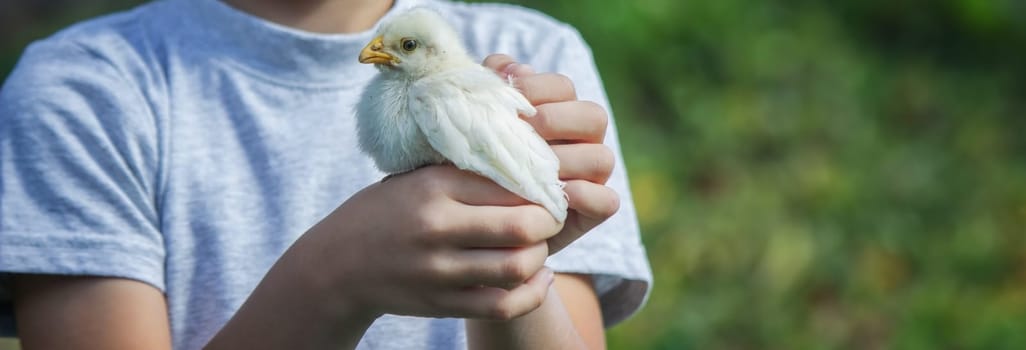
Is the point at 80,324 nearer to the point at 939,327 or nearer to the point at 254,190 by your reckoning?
the point at 254,190

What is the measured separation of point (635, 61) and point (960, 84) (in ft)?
3.44

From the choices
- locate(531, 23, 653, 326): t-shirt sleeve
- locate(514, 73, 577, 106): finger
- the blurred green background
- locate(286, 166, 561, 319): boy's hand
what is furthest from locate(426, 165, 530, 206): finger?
the blurred green background

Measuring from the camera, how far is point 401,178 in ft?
3.21

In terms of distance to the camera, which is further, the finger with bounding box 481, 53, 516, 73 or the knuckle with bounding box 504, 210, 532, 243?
the finger with bounding box 481, 53, 516, 73

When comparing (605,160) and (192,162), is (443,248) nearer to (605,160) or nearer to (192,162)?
(605,160)

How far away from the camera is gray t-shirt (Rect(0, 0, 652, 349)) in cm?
121

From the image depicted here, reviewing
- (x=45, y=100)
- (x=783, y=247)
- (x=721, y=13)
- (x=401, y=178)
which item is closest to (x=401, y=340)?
(x=401, y=178)

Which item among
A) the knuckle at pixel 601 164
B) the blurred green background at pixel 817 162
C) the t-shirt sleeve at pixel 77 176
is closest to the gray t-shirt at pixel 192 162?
the t-shirt sleeve at pixel 77 176

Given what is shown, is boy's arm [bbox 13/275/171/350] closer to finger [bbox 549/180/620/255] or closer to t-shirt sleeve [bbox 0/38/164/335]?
t-shirt sleeve [bbox 0/38/164/335]

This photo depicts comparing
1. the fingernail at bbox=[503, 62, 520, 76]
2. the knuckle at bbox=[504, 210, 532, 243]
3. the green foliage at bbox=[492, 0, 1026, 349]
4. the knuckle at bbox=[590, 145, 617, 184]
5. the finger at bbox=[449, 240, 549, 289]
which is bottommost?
the green foliage at bbox=[492, 0, 1026, 349]

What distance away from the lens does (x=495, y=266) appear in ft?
3.06

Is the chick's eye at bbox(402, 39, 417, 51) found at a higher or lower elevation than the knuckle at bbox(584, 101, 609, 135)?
higher

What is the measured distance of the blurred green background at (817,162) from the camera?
2.84 meters

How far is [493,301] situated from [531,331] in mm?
130
